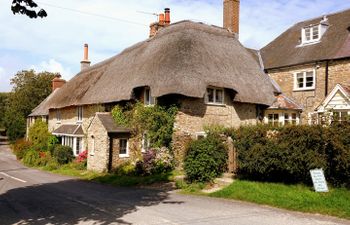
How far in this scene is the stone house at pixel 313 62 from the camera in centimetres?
2483

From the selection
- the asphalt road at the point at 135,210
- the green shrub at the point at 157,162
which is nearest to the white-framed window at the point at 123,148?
the green shrub at the point at 157,162

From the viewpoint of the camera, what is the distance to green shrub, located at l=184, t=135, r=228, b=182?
1633cm

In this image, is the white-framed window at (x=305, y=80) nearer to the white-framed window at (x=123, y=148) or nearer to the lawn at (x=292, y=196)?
the white-framed window at (x=123, y=148)

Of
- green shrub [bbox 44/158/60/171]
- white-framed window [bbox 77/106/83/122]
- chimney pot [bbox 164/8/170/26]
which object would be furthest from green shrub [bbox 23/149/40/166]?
chimney pot [bbox 164/8/170/26]

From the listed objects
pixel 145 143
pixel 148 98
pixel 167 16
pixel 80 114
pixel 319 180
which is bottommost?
pixel 319 180

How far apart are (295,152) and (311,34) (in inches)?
687

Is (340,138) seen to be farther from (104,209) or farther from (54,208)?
(54,208)

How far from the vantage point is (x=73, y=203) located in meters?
13.7

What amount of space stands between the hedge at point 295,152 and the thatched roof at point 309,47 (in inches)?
484

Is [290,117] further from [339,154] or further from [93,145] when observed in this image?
[339,154]

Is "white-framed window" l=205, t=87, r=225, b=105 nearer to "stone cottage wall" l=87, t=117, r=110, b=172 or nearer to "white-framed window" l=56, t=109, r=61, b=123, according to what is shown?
"stone cottage wall" l=87, t=117, r=110, b=172

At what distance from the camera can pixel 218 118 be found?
2370 cm

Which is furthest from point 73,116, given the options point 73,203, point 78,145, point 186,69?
point 73,203

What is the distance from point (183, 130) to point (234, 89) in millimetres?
4076
